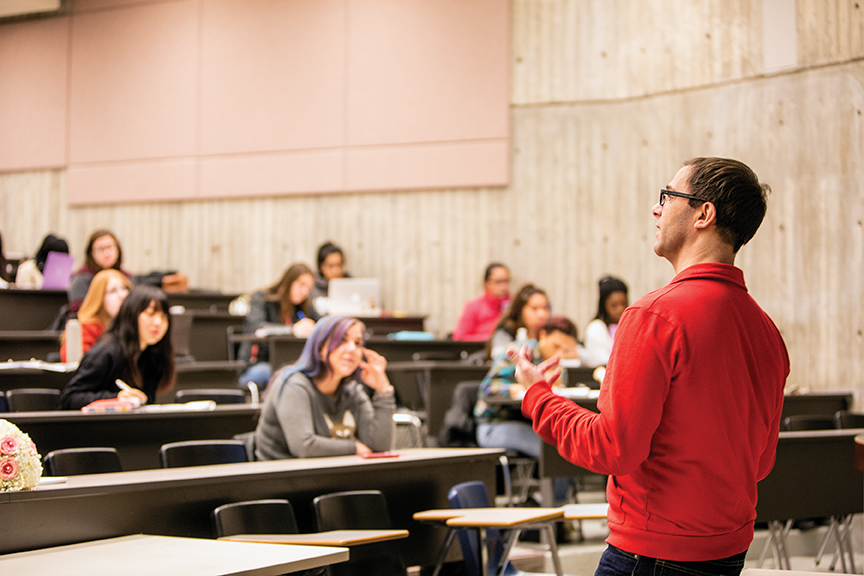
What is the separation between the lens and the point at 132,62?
10.3 meters

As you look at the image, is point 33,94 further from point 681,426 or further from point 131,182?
point 681,426

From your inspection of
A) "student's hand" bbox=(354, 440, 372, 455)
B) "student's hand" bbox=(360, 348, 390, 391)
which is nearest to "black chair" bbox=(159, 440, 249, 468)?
"student's hand" bbox=(354, 440, 372, 455)

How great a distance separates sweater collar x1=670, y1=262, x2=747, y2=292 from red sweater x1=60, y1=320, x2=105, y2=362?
3857mm

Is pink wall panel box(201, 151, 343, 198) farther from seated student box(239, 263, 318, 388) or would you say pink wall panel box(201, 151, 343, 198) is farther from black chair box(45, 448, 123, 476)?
black chair box(45, 448, 123, 476)

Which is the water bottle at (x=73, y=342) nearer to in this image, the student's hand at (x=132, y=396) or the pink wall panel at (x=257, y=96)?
the student's hand at (x=132, y=396)

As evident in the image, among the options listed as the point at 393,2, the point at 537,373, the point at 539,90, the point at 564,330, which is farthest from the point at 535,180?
the point at 537,373

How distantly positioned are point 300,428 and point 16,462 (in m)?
1.48

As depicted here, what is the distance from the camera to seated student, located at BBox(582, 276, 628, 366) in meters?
6.57

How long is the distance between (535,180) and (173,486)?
20.5ft

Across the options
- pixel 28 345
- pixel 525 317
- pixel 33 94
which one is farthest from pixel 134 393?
pixel 33 94

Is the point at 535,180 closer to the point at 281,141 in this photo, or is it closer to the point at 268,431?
the point at 281,141

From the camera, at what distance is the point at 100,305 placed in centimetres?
498

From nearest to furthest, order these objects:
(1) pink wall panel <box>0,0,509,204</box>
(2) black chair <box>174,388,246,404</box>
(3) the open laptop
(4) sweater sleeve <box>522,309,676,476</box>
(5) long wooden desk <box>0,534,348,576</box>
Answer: (4) sweater sleeve <box>522,309,676,476</box>
(5) long wooden desk <box>0,534,348,576</box>
(2) black chair <box>174,388,246,404</box>
(3) the open laptop
(1) pink wall panel <box>0,0,509,204</box>

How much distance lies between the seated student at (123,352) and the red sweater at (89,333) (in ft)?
2.20
